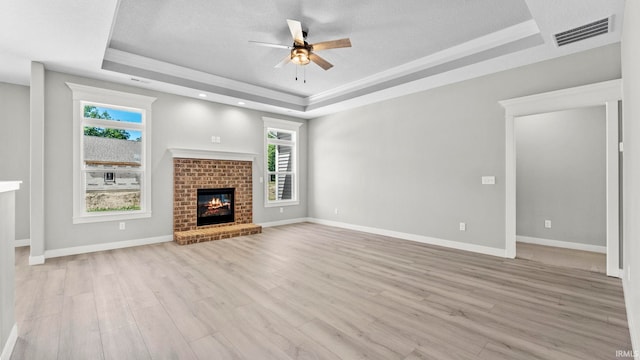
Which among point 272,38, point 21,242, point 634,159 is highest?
point 272,38

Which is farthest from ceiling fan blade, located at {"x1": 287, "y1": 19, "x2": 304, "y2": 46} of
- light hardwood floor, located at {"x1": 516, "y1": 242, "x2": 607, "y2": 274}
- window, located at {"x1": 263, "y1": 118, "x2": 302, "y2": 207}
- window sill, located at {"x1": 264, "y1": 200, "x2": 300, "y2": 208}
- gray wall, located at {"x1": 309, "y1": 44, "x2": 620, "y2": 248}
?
light hardwood floor, located at {"x1": 516, "y1": 242, "x2": 607, "y2": 274}

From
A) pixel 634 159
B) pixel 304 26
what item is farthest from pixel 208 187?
pixel 634 159

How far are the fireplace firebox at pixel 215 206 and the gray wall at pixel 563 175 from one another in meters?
5.80

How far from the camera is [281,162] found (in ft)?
24.3

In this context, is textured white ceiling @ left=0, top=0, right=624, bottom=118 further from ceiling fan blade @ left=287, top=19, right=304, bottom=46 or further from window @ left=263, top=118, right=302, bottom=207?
window @ left=263, top=118, right=302, bottom=207

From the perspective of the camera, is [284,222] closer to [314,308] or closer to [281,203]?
[281,203]

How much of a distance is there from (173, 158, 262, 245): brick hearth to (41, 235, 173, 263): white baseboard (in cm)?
28

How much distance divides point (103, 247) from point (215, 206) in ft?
6.49

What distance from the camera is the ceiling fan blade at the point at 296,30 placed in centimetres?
304

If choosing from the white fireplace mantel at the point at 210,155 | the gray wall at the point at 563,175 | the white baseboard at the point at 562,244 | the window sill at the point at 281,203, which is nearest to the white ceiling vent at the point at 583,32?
the gray wall at the point at 563,175

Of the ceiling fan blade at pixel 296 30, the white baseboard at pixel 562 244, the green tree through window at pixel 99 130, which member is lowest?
the white baseboard at pixel 562 244

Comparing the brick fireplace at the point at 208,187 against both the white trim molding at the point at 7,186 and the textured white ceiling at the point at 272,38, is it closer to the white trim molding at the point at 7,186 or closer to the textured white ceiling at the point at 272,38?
the textured white ceiling at the point at 272,38

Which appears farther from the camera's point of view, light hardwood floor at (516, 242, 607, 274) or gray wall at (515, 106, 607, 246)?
gray wall at (515, 106, 607, 246)

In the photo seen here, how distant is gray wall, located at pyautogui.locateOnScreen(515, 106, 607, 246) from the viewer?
15.1 ft
